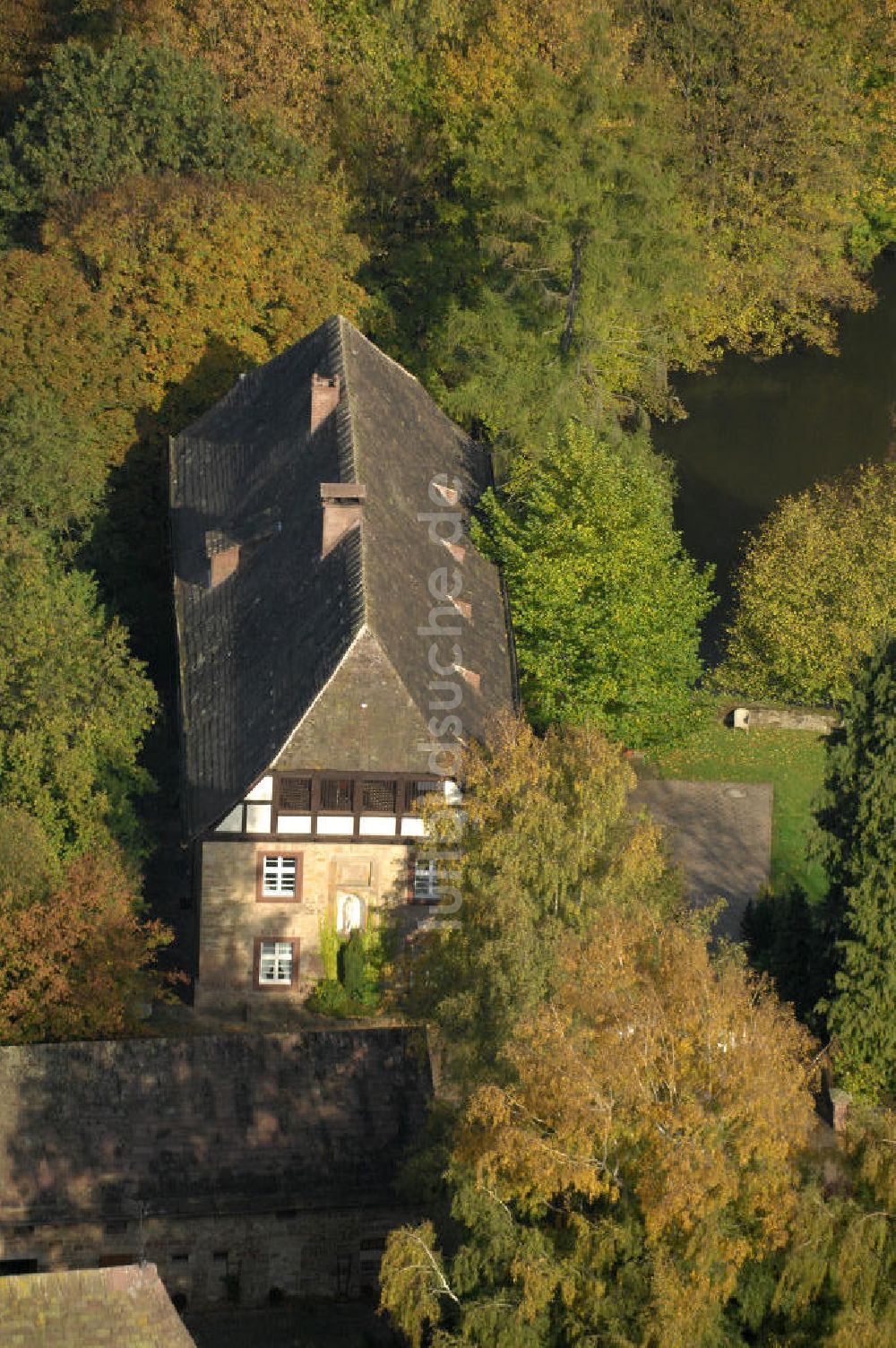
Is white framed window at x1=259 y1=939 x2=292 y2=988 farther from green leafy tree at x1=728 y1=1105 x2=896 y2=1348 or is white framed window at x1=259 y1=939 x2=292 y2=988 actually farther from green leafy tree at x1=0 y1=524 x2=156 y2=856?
green leafy tree at x1=728 y1=1105 x2=896 y2=1348

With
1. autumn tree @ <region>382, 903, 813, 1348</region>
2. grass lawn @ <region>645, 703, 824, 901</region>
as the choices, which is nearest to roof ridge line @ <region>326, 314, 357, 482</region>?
grass lawn @ <region>645, 703, 824, 901</region>

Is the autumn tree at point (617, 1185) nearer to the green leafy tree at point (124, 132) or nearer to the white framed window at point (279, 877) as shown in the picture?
the white framed window at point (279, 877)

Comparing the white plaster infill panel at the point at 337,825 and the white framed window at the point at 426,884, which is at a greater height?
the white plaster infill panel at the point at 337,825

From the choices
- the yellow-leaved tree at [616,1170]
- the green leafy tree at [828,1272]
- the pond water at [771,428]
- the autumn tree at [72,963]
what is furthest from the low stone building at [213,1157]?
the pond water at [771,428]

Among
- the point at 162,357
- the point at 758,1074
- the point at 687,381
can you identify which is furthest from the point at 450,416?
the point at 758,1074

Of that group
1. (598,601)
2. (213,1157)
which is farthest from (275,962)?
(598,601)

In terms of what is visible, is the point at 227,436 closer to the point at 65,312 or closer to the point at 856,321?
the point at 65,312
